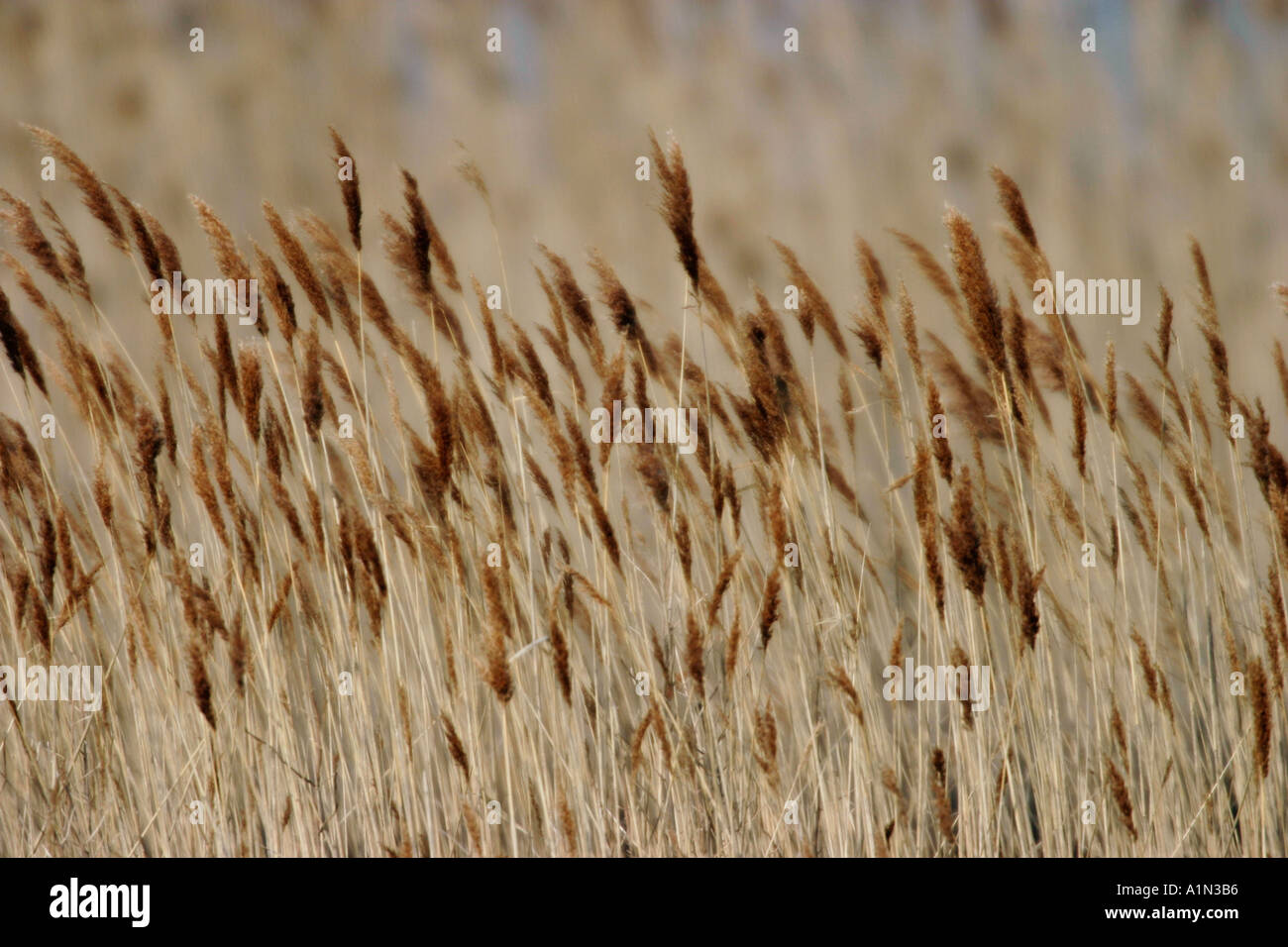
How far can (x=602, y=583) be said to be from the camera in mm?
1825

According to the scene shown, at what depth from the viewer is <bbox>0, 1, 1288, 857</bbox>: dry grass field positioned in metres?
1.59
